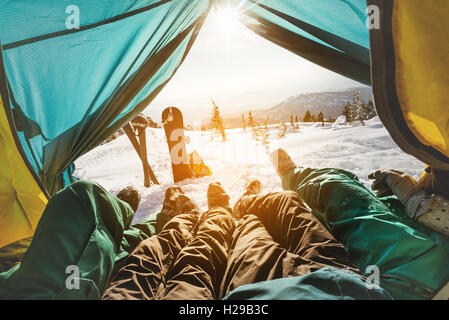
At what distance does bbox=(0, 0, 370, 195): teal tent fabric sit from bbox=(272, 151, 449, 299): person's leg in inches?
42.7

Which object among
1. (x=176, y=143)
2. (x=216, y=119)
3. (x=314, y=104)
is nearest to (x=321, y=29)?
(x=176, y=143)

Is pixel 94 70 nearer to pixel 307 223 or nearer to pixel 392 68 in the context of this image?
pixel 307 223

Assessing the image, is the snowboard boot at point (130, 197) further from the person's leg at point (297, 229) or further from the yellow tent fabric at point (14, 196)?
the person's leg at point (297, 229)

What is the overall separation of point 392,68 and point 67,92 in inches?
92.4

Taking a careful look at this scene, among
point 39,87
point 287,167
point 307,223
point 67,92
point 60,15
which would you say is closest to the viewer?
point 307,223

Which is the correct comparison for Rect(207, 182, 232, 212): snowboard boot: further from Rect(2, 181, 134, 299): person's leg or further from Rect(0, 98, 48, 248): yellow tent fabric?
Rect(0, 98, 48, 248): yellow tent fabric

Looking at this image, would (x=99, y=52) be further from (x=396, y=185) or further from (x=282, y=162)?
(x=396, y=185)

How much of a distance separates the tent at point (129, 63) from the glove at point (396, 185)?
254 mm

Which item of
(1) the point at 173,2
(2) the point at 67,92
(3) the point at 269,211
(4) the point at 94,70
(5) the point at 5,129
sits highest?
(1) the point at 173,2

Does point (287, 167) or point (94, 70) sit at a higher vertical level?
point (94, 70)

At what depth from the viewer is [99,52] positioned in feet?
5.02

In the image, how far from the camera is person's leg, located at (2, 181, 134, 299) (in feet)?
2.39
